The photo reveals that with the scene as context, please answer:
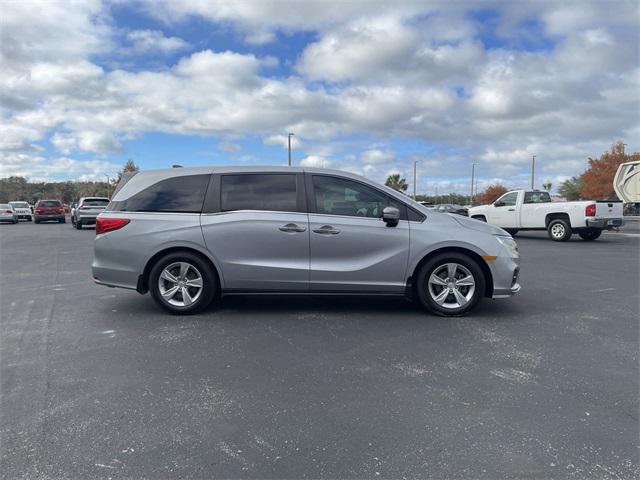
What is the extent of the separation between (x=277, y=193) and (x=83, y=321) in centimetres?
271

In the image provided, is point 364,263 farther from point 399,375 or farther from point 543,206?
point 543,206

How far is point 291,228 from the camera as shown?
5367mm

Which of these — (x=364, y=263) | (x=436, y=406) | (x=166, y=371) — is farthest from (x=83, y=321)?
(x=436, y=406)

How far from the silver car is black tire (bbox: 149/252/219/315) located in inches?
0.5

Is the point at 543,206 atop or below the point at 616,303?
atop

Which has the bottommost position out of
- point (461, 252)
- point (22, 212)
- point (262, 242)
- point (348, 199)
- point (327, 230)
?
point (461, 252)

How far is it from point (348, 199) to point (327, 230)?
485 millimetres

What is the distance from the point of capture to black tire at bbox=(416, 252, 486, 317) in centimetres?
536

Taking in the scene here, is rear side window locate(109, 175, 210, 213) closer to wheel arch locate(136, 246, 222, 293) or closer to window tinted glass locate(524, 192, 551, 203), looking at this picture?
wheel arch locate(136, 246, 222, 293)

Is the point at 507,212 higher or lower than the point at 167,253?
higher

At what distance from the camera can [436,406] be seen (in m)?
3.16

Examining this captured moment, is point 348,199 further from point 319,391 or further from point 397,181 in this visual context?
point 397,181

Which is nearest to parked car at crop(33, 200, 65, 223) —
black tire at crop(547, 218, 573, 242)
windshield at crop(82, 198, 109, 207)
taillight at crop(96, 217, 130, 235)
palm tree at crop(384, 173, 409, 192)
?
windshield at crop(82, 198, 109, 207)

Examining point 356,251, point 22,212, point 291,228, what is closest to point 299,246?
point 291,228
